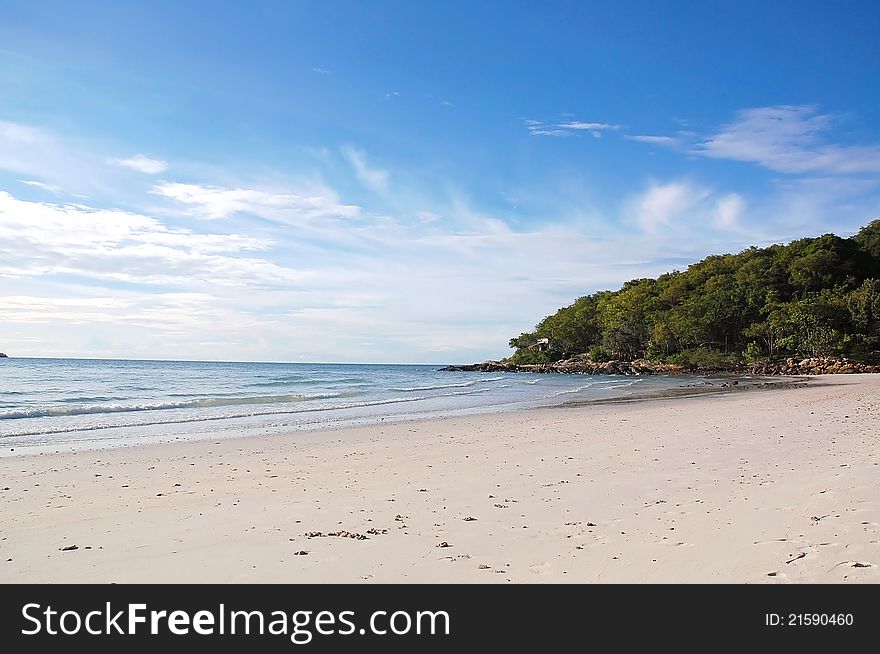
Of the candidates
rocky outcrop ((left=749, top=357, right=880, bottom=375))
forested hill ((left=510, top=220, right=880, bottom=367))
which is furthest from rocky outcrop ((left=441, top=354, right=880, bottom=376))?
forested hill ((left=510, top=220, right=880, bottom=367))

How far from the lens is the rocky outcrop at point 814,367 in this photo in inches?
2042

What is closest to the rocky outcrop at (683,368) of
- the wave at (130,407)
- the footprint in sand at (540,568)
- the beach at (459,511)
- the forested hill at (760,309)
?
the forested hill at (760,309)

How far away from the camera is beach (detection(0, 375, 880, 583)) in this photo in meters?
4.85

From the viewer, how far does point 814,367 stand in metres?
54.6

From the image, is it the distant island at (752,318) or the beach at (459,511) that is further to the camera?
the distant island at (752,318)

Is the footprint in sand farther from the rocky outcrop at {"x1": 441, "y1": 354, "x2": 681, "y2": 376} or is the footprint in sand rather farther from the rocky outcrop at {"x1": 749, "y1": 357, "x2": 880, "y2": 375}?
the rocky outcrop at {"x1": 441, "y1": 354, "x2": 681, "y2": 376}

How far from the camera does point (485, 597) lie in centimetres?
431

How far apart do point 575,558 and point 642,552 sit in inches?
21.9

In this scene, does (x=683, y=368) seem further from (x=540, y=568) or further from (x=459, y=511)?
(x=540, y=568)

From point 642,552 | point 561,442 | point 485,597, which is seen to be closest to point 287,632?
point 485,597

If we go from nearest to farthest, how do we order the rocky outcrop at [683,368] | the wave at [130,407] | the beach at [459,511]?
1. the beach at [459,511]
2. the wave at [130,407]
3. the rocky outcrop at [683,368]

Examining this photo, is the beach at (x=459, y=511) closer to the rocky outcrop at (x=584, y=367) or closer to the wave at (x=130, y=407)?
the wave at (x=130, y=407)

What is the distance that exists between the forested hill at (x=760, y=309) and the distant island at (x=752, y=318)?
0.10 m

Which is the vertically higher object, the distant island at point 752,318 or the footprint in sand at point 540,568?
the distant island at point 752,318
